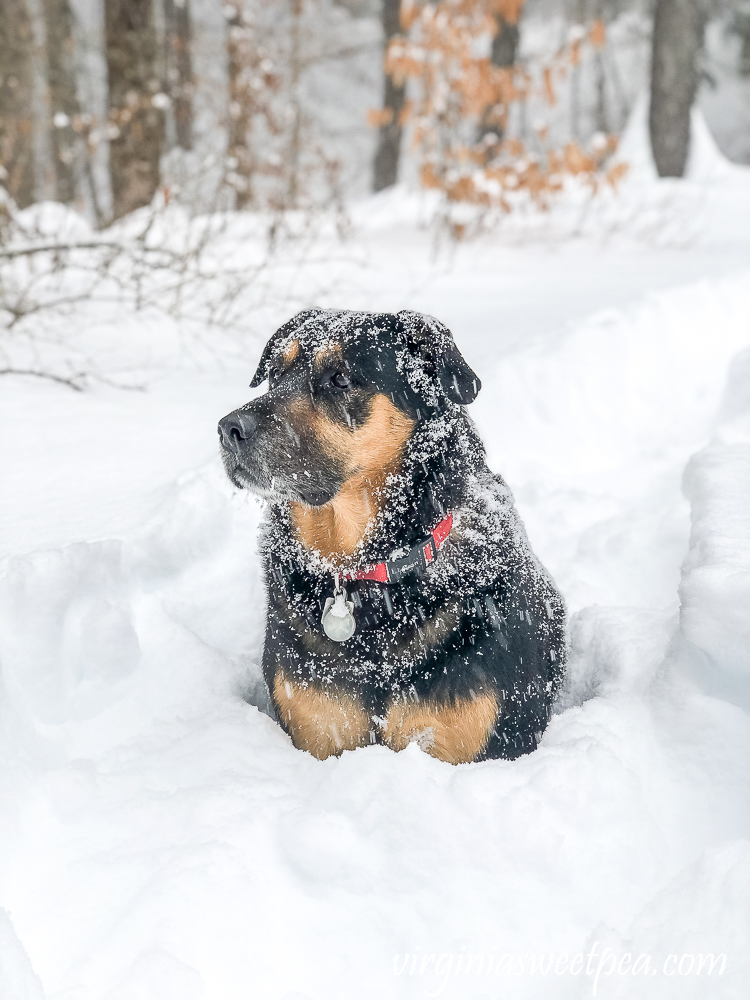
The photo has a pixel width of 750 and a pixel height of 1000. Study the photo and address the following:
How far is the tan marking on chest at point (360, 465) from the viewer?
2574 millimetres

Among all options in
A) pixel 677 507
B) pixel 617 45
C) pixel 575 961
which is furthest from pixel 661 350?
pixel 617 45

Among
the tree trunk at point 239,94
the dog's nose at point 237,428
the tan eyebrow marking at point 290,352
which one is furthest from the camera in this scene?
the tree trunk at point 239,94

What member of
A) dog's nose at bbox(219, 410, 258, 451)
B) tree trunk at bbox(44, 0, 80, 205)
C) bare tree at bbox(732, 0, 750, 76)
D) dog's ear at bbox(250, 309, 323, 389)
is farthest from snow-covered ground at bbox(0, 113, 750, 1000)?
bare tree at bbox(732, 0, 750, 76)

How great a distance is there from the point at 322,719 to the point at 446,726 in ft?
1.37

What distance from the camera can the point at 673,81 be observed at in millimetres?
14703

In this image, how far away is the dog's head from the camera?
2.50m

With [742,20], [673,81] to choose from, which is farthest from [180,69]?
[742,20]

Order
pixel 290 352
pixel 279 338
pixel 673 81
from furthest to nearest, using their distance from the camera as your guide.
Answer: pixel 673 81 → pixel 279 338 → pixel 290 352

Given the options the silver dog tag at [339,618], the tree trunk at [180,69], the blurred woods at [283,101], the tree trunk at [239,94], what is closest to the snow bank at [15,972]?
the silver dog tag at [339,618]

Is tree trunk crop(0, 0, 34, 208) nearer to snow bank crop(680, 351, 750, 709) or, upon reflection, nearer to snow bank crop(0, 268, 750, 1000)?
snow bank crop(0, 268, 750, 1000)

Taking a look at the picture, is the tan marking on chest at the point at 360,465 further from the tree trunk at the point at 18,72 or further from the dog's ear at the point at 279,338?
the tree trunk at the point at 18,72

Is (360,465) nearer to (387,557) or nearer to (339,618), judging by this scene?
(387,557)

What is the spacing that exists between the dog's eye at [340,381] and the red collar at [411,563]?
562 millimetres

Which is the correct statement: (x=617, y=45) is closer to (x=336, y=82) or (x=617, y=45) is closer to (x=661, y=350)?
(x=336, y=82)
